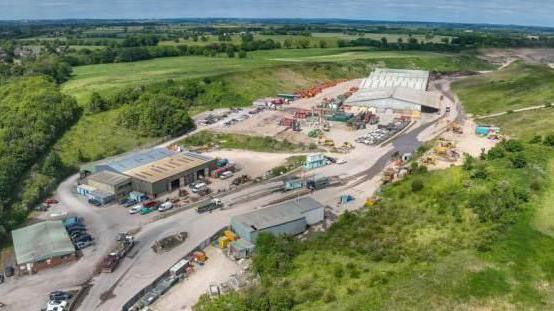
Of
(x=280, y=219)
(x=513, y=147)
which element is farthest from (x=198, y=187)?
(x=513, y=147)

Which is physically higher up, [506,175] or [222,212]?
[506,175]

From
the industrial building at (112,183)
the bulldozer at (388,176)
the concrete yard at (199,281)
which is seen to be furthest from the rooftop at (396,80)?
the concrete yard at (199,281)

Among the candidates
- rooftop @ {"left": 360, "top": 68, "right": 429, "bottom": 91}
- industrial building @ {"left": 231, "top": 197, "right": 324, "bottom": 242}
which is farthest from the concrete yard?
rooftop @ {"left": 360, "top": 68, "right": 429, "bottom": 91}

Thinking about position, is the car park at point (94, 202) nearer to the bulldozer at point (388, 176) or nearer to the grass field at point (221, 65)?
the bulldozer at point (388, 176)

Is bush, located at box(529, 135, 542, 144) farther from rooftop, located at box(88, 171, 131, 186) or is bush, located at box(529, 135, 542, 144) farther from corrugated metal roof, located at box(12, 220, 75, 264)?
corrugated metal roof, located at box(12, 220, 75, 264)

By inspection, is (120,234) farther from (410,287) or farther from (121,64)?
(121,64)

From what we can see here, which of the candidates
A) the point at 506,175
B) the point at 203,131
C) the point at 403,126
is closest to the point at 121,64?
the point at 203,131
